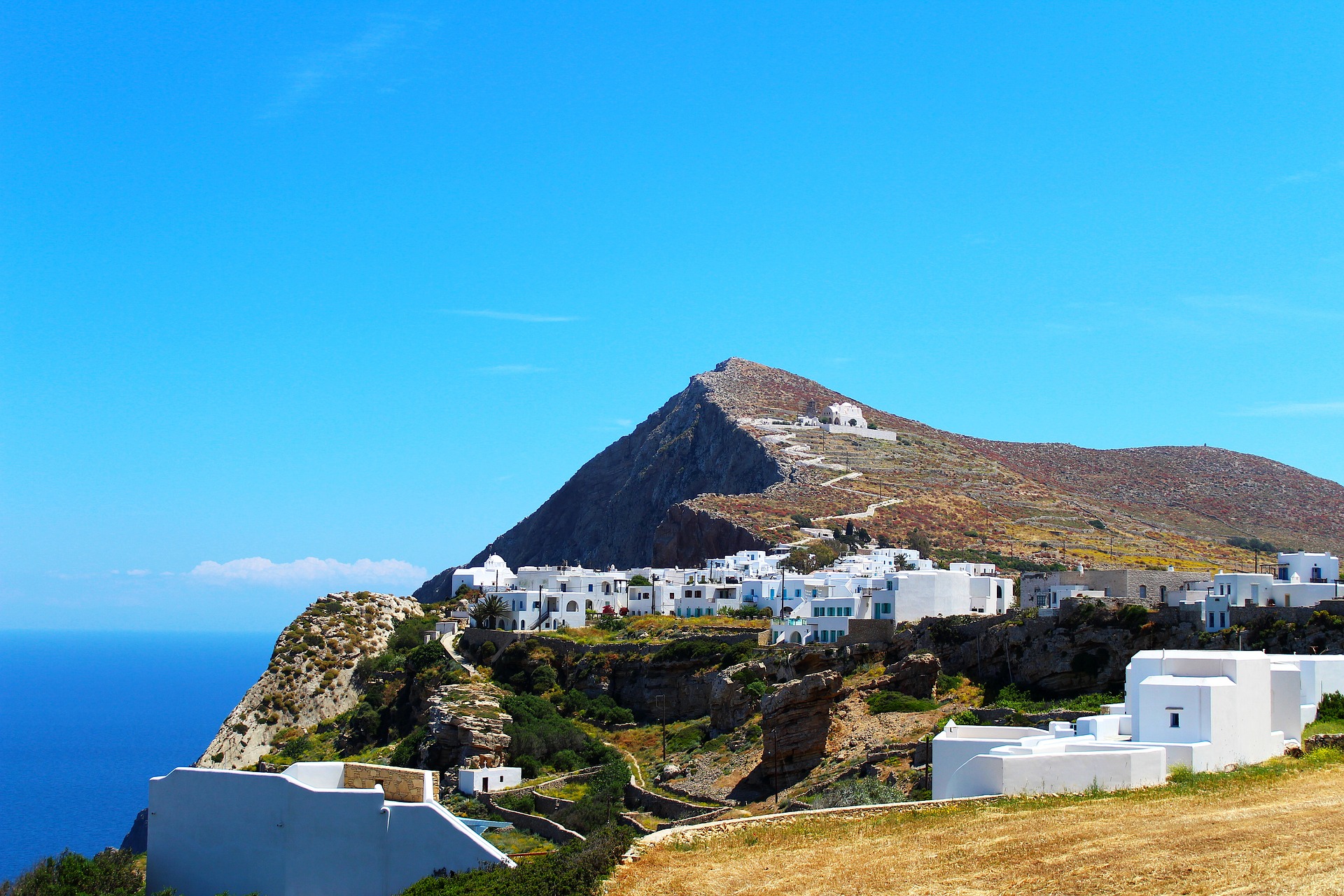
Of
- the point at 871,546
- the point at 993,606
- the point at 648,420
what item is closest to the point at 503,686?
the point at 993,606

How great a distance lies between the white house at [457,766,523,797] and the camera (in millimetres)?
43719

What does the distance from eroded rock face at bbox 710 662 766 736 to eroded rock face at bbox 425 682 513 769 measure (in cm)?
765

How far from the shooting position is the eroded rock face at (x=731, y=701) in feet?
149

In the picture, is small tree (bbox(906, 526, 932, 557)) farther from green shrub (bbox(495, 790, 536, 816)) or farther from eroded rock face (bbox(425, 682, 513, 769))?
green shrub (bbox(495, 790, 536, 816))

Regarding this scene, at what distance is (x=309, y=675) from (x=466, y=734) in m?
22.1

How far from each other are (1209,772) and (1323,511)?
11695 cm

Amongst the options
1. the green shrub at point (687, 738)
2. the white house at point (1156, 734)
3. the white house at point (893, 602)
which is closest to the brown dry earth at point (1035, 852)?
the white house at point (1156, 734)

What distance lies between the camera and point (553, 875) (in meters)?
17.7

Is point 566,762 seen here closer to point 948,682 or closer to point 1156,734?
point 948,682

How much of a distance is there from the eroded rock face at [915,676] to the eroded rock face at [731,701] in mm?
5346

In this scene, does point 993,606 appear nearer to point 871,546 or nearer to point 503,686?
point 503,686

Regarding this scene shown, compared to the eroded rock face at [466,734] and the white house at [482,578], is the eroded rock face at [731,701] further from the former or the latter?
the white house at [482,578]

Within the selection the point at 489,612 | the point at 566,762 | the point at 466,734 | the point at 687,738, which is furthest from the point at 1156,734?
the point at 489,612

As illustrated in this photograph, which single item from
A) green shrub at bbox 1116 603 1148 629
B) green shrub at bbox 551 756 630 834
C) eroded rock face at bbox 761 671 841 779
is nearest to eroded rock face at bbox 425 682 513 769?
green shrub at bbox 551 756 630 834
